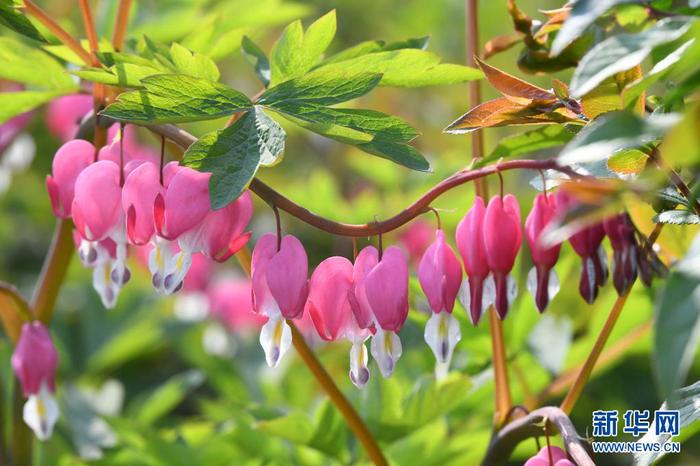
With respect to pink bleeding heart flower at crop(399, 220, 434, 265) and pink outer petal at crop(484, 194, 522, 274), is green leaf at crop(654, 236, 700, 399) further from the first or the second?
pink bleeding heart flower at crop(399, 220, 434, 265)

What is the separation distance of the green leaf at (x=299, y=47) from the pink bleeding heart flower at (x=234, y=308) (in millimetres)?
1467

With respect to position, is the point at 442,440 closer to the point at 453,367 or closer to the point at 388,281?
the point at 453,367

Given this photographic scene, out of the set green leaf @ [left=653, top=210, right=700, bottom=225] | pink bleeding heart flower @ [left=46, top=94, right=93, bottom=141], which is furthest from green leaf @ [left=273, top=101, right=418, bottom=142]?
pink bleeding heart flower @ [left=46, top=94, right=93, bottom=141]

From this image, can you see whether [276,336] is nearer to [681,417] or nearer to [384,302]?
[384,302]

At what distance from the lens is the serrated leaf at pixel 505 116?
85cm

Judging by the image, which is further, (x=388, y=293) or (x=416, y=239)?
(x=416, y=239)

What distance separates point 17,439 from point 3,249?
1.67 meters

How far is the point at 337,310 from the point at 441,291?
3.8 inches

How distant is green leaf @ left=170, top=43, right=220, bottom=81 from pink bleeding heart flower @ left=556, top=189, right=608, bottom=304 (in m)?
0.34

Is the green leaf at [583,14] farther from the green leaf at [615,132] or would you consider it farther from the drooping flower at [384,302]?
the drooping flower at [384,302]

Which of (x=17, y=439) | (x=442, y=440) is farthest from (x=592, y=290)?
(x=17, y=439)

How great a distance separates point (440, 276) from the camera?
2.80 ft

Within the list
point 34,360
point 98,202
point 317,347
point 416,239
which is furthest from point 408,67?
point 317,347

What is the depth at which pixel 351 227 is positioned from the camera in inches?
33.8
